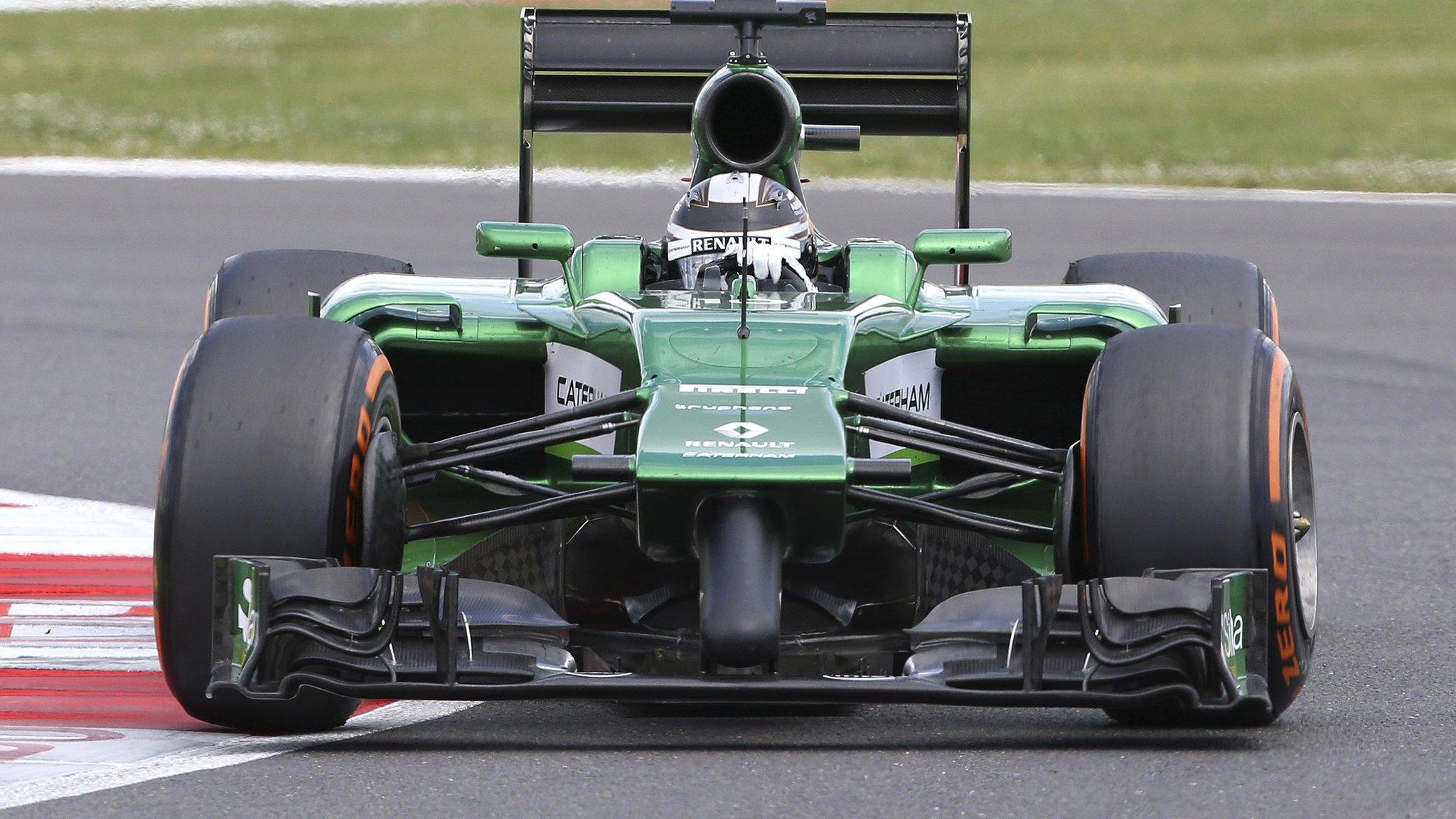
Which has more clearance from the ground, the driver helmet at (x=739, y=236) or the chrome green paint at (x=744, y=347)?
the driver helmet at (x=739, y=236)

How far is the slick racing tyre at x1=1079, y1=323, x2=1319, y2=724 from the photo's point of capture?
5164 millimetres

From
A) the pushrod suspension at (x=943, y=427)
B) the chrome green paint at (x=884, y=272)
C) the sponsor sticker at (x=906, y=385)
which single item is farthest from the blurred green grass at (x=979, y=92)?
the pushrod suspension at (x=943, y=427)

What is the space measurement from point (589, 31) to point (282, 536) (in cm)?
338

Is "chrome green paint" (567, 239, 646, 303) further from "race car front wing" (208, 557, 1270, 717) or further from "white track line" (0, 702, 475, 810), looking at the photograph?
"race car front wing" (208, 557, 1270, 717)

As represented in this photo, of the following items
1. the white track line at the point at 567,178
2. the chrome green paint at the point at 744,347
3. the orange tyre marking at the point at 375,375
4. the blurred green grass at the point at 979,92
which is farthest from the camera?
the blurred green grass at the point at 979,92

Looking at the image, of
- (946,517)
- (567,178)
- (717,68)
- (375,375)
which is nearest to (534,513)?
(375,375)

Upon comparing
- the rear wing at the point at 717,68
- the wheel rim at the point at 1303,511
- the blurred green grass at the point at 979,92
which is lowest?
the wheel rim at the point at 1303,511

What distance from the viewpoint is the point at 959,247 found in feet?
21.2

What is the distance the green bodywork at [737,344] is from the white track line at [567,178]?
10847mm

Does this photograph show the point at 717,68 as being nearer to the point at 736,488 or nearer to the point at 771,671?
the point at 736,488

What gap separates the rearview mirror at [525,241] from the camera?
6516 mm

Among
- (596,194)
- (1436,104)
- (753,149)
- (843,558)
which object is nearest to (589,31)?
(753,149)

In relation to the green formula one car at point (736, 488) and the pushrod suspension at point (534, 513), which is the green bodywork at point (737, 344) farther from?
the pushrod suspension at point (534, 513)

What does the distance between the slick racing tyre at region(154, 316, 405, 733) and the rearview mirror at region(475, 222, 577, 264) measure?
1.10 metres
